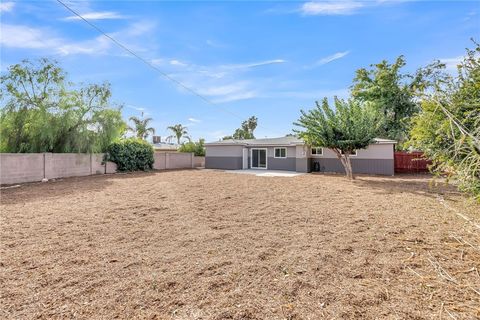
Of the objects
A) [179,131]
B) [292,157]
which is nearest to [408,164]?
[292,157]

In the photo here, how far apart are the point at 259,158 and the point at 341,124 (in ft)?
33.6

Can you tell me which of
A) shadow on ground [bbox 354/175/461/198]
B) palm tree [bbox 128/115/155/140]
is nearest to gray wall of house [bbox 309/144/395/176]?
shadow on ground [bbox 354/175/461/198]

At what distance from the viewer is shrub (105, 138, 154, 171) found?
17531mm

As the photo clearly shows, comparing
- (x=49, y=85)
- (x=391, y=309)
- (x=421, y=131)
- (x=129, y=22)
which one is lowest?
(x=391, y=309)

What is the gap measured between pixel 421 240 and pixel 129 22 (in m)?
11.1

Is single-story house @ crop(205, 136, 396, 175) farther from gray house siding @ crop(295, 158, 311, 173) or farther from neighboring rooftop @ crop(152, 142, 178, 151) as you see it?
neighboring rooftop @ crop(152, 142, 178, 151)

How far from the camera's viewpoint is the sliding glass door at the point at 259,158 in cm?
2191

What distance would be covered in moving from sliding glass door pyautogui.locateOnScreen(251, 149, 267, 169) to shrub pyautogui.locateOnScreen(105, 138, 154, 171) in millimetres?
8770

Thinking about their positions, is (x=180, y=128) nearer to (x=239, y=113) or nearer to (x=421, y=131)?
(x=239, y=113)

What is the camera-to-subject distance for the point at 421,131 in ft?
19.2

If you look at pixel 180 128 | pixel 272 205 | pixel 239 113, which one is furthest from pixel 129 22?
pixel 180 128

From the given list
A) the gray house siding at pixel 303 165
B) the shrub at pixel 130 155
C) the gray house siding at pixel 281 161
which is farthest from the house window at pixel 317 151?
the shrub at pixel 130 155

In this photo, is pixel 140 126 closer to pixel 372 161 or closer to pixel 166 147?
pixel 166 147

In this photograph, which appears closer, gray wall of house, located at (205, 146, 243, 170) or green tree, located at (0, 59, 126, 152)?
green tree, located at (0, 59, 126, 152)
